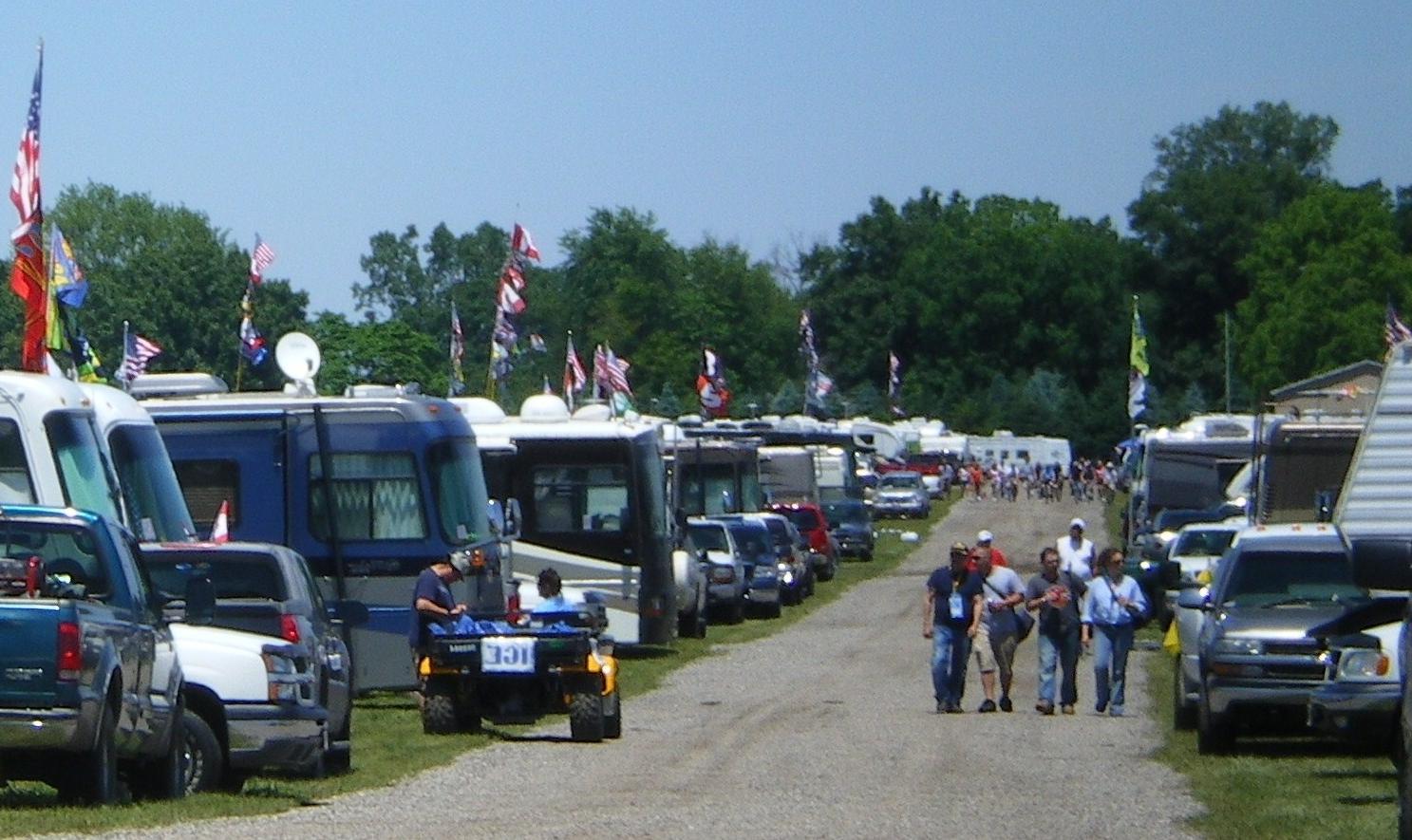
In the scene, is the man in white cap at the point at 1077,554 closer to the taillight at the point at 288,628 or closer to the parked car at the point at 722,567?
the parked car at the point at 722,567

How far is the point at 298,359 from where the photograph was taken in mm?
27844

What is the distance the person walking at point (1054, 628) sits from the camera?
2561cm

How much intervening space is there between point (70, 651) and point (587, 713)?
27.5 ft

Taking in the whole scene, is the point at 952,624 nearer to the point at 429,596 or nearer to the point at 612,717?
the point at 612,717

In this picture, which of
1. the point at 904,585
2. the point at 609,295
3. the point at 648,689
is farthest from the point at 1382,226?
the point at 648,689

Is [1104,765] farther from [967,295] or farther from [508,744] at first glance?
[967,295]

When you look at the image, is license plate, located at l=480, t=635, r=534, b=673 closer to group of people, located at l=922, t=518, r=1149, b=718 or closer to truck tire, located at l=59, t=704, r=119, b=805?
group of people, located at l=922, t=518, r=1149, b=718

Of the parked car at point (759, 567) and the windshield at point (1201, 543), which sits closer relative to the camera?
the windshield at point (1201, 543)

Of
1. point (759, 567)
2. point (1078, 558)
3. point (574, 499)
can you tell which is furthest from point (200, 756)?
point (759, 567)

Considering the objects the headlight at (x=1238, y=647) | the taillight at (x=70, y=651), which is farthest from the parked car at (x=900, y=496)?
the taillight at (x=70, y=651)

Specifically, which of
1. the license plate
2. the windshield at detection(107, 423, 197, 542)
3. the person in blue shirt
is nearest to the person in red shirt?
the person in blue shirt

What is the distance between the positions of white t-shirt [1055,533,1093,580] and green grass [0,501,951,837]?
4.87m

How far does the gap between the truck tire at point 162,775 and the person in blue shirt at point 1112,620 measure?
11681mm

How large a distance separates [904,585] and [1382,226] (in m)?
61.4
